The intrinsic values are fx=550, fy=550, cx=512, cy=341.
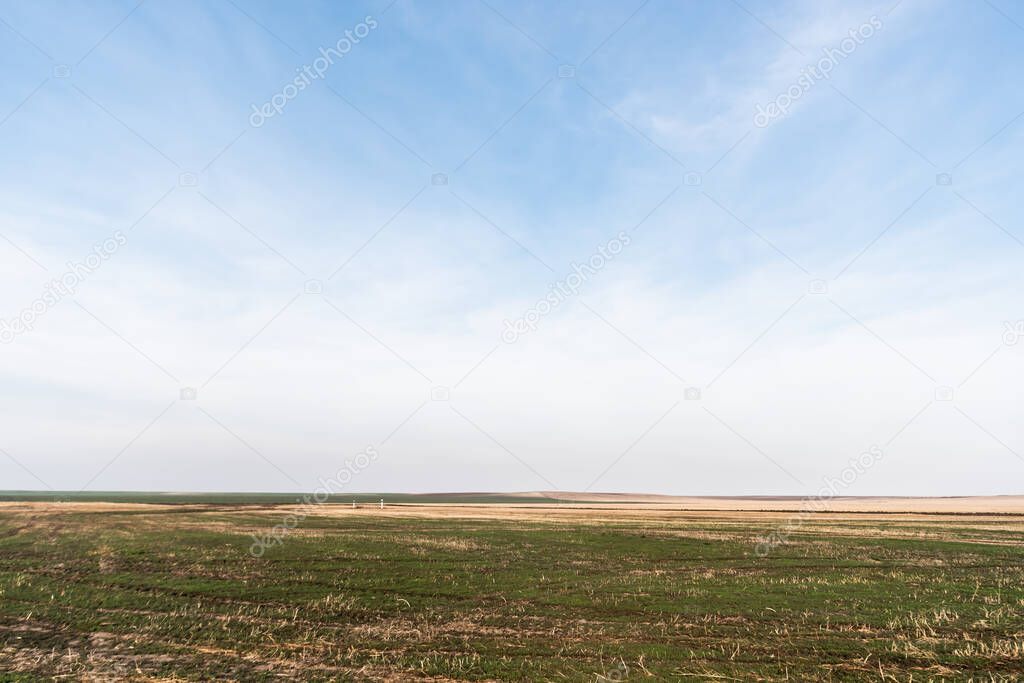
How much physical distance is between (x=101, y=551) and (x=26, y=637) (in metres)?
20.6

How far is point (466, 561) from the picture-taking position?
3403cm

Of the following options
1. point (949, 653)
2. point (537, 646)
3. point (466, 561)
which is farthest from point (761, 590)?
point (466, 561)

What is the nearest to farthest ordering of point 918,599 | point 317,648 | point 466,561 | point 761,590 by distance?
point 317,648
point 918,599
point 761,590
point 466,561

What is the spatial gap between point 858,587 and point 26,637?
33.8 meters

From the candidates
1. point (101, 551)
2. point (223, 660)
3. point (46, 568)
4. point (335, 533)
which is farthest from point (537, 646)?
point (335, 533)

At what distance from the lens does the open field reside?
51.4 feet

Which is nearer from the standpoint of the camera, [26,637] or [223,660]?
[223,660]

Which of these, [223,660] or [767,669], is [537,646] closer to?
[767,669]

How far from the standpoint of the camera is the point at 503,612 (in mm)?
21859

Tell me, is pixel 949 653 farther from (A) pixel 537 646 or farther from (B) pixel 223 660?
(B) pixel 223 660

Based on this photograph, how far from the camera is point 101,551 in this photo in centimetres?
3547

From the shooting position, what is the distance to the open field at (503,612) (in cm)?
1568

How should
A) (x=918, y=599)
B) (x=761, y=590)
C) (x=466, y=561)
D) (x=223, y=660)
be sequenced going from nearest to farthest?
1. (x=223, y=660)
2. (x=918, y=599)
3. (x=761, y=590)
4. (x=466, y=561)

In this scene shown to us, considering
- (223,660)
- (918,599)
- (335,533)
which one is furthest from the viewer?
(335,533)
